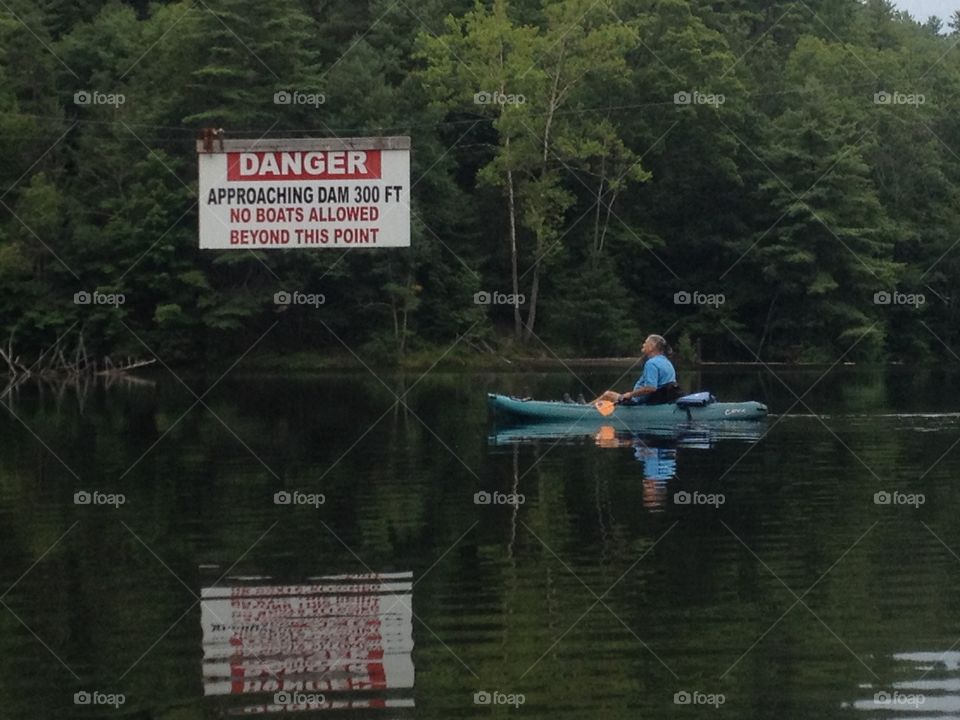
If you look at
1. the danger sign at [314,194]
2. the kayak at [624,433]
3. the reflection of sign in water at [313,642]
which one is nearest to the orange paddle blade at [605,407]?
the kayak at [624,433]

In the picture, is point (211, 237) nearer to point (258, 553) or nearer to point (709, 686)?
point (258, 553)

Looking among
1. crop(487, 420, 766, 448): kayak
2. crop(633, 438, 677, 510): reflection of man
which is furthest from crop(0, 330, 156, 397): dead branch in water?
crop(633, 438, 677, 510): reflection of man

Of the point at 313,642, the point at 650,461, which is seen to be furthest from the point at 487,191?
the point at 313,642

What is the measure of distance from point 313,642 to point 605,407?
54.7 ft

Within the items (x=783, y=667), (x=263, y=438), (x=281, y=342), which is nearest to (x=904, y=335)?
(x=281, y=342)

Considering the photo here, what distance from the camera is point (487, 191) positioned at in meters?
60.9

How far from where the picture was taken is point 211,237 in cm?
3594

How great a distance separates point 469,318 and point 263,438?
95.0 feet

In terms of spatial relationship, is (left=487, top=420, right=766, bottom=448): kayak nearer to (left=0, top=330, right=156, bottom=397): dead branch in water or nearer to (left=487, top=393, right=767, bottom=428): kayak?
(left=487, top=393, right=767, bottom=428): kayak

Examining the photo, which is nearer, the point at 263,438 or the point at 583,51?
the point at 263,438

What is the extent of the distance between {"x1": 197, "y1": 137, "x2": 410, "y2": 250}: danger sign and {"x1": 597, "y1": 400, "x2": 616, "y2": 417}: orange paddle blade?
7.52 metres

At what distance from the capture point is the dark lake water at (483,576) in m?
10.3

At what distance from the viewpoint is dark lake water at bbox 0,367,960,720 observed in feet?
33.8

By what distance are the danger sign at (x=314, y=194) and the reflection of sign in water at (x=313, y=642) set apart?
21.2m
